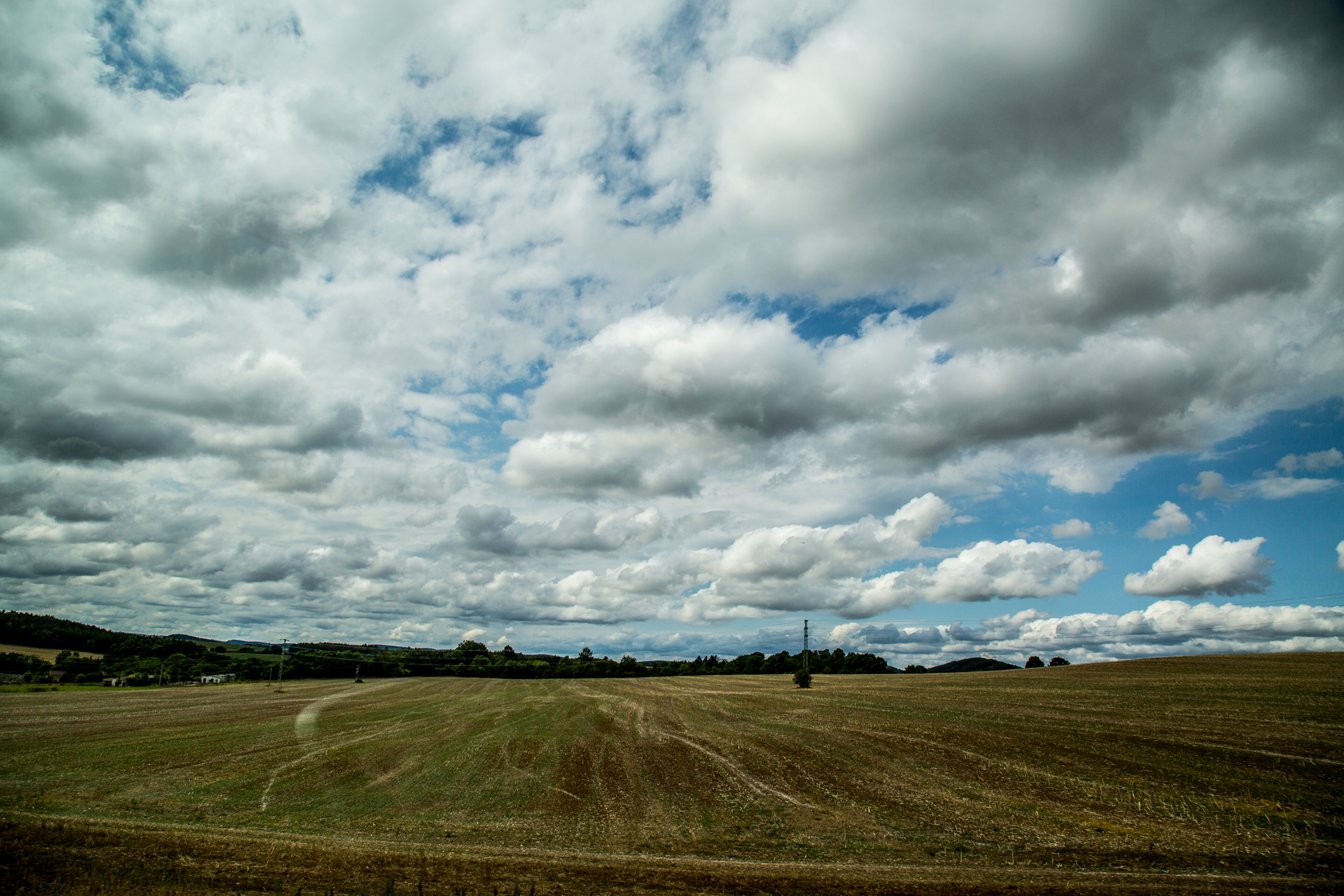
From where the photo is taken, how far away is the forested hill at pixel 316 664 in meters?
145

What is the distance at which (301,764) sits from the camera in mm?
30281

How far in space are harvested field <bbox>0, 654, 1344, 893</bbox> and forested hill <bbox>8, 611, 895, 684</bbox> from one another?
108973 mm

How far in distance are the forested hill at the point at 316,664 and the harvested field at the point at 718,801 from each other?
109m

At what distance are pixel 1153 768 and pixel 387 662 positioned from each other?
201 meters

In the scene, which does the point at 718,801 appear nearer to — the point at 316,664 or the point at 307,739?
the point at 307,739

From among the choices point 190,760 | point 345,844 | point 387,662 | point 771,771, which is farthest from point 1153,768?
point 387,662

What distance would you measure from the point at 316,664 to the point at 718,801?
567 feet

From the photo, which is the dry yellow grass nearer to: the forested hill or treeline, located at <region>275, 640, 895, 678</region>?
the forested hill

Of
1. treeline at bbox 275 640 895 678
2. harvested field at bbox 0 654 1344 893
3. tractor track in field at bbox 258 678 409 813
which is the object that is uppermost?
harvested field at bbox 0 654 1344 893

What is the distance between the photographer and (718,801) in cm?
2261

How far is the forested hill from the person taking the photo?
145 m

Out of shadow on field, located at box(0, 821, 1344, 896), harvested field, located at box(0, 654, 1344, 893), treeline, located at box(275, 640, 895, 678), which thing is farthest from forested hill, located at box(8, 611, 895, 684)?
shadow on field, located at box(0, 821, 1344, 896)

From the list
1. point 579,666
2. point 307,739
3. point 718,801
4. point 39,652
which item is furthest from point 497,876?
point 39,652

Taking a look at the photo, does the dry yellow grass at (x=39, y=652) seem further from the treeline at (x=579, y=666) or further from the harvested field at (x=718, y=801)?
the harvested field at (x=718, y=801)
